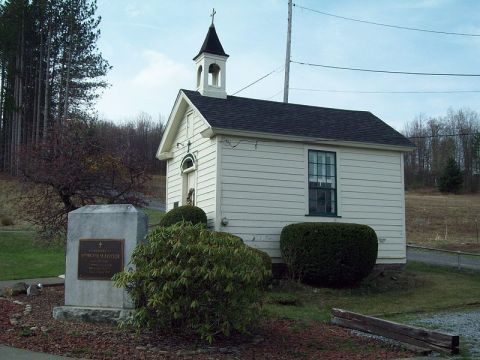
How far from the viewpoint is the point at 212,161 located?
15.7m

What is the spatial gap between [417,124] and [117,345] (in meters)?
69.7

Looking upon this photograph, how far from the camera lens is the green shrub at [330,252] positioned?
47.1ft

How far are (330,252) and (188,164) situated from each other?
233 inches

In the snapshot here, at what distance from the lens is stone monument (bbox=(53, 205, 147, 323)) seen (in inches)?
358

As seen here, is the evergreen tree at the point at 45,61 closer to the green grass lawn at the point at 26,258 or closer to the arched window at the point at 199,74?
the green grass lawn at the point at 26,258

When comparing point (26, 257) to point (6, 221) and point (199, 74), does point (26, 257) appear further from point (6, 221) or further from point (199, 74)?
point (199, 74)

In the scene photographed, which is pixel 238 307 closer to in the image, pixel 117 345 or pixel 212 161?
pixel 117 345

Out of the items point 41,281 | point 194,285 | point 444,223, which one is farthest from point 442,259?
point 194,285

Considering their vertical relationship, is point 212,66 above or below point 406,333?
above

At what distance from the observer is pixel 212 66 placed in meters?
18.3

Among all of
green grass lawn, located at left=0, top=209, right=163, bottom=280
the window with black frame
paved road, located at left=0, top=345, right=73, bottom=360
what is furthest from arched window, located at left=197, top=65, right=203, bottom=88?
paved road, located at left=0, top=345, right=73, bottom=360

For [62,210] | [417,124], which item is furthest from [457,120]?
[62,210]

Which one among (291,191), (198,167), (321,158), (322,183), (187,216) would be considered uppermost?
(321,158)

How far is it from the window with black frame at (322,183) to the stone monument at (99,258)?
820cm
